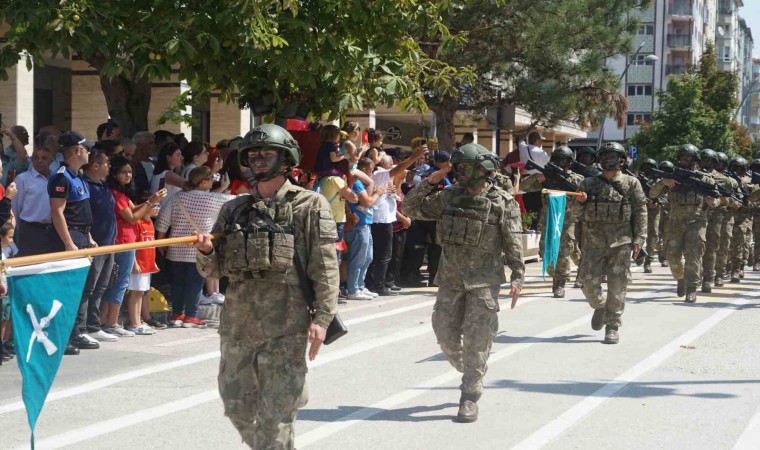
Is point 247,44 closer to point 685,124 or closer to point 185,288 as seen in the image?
point 185,288

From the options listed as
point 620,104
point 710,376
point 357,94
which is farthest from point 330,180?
point 620,104

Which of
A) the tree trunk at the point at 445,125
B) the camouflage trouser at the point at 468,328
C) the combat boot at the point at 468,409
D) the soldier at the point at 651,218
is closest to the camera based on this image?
the combat boot at the point at 468,409

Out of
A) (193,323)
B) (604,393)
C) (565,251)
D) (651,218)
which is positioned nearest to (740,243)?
(651,218)

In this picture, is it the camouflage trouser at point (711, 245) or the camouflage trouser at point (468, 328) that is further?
the camouflage trouser at point (711, 245)

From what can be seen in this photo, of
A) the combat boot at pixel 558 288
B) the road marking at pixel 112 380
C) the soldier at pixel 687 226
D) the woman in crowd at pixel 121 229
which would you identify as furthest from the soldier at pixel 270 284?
the soldier at pixel 687 226

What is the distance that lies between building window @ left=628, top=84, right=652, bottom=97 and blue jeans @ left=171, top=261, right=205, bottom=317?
8196 cm

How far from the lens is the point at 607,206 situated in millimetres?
11492

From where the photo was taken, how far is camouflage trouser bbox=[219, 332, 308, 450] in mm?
5500

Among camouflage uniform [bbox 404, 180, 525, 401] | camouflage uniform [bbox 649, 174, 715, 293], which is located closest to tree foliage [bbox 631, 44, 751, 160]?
camouflage uniform [bbox 649, 174, 715, 293]

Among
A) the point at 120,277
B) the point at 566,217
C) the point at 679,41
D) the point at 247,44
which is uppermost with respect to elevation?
the point at 679,41

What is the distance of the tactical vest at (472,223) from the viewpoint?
26.0 ft

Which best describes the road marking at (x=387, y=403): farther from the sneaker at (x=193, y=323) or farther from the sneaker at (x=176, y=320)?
the sneaker at (x=176, y=320)

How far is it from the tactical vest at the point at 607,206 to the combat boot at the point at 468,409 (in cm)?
438

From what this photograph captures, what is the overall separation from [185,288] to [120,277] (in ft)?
3.64
